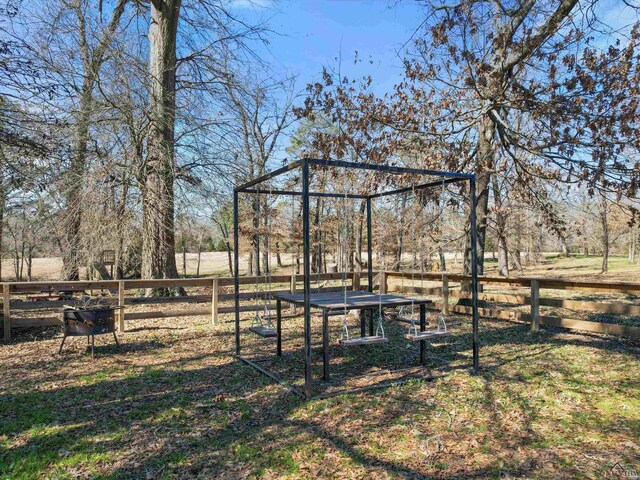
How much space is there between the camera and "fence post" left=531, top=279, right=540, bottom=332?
738 centimetres

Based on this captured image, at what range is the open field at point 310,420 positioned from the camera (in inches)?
124

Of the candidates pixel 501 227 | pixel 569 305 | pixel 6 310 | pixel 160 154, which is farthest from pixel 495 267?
pixel 6 310

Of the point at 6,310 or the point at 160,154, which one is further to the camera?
the point at 160,154

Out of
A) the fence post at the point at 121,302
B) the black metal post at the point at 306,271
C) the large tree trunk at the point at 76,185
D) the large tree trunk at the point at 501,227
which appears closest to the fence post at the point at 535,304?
the large tree trunk at the point at 501,227

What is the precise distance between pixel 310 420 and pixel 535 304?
519cm

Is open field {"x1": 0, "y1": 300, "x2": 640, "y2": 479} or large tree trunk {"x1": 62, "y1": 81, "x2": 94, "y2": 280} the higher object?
large tree trunk {"x1": 62, "y1": 81, "x2": 94, "y2": 280}

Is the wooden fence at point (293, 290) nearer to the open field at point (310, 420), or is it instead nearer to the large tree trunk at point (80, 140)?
the open field at point (310, 420)

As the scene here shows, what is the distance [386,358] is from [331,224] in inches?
569

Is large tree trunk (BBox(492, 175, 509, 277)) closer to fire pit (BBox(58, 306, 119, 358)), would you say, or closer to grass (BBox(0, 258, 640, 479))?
grass (BBox(0, 258, 640, 479))

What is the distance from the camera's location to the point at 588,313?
31.9ft

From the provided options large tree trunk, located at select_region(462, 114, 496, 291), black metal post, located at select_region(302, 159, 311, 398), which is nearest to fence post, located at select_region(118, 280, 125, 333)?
black metal post, located at select_region(302, 159, 311, 398)

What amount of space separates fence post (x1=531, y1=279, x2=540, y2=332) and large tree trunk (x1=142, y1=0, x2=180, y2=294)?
25.2ft

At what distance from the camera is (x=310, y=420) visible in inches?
156

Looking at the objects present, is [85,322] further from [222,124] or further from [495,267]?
[495,267]
